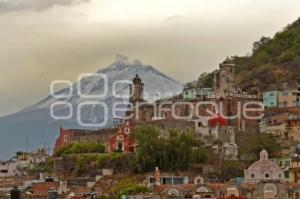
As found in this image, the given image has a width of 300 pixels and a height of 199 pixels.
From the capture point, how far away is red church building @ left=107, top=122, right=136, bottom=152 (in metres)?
68.0

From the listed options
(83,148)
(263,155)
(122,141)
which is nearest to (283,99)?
(122,141)

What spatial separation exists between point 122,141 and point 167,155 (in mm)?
7136

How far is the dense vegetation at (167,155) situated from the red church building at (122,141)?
4348 millimetres

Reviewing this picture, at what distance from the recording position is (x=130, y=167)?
63375 mm

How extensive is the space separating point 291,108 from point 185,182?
16.3 m

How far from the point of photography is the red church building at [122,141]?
68000mm

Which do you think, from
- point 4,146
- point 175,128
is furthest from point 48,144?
point 175,128

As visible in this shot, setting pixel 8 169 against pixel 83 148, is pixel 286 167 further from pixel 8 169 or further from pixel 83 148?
pixel 8 169

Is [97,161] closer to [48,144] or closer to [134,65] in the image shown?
[48,144]

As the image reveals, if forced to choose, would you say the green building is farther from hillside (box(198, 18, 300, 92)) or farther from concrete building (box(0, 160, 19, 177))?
concrete building (box(0, 160, 19, 177))

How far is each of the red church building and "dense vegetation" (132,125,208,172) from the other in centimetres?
435

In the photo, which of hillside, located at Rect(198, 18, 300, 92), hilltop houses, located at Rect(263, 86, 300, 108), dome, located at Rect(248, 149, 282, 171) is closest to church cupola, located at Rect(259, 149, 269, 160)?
dome, located at Rect(248, 149, 282, 171)

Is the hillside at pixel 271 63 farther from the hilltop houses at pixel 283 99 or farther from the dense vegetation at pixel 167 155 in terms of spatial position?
the dense vegetation at pixel 167 155
